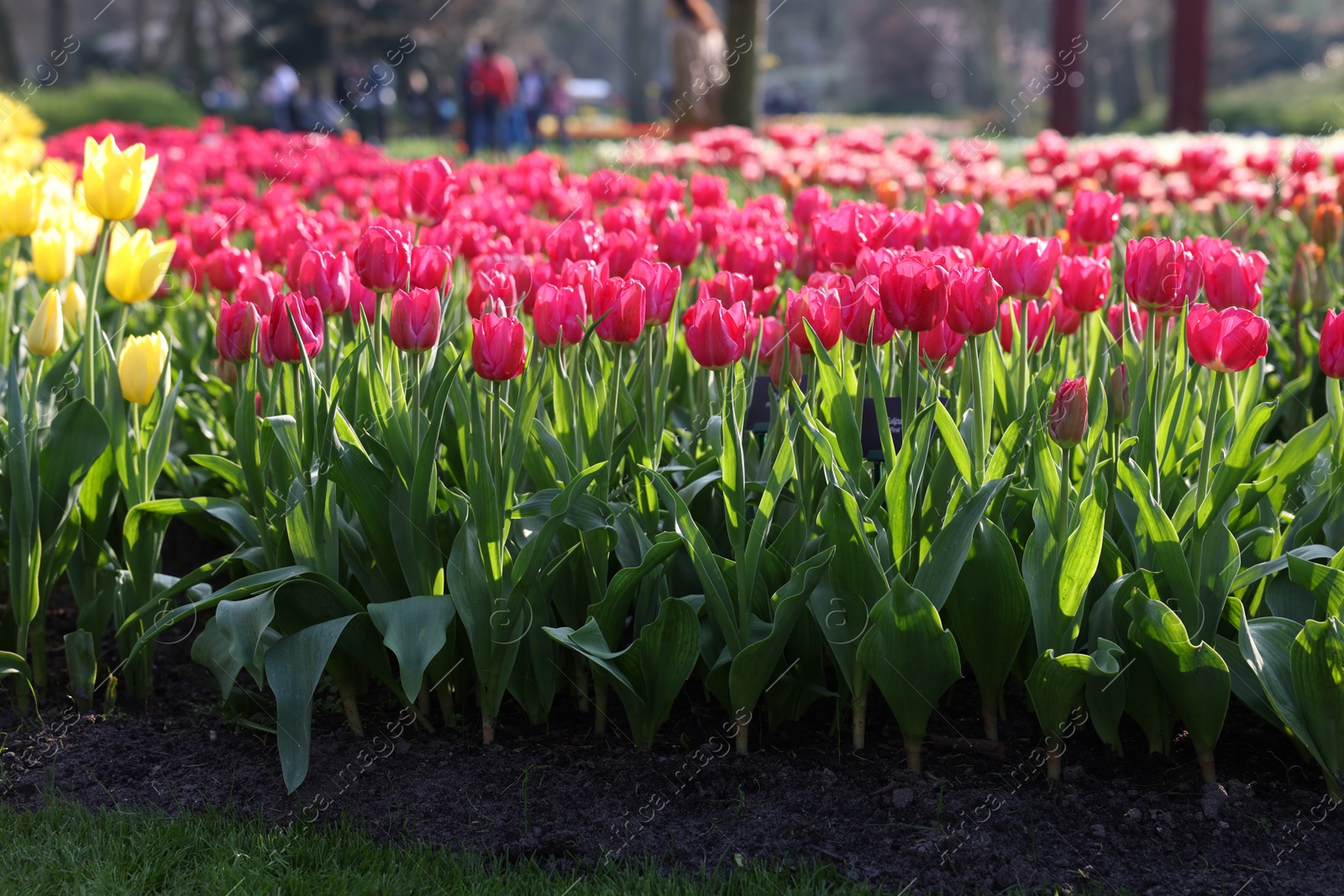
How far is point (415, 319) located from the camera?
2.29m

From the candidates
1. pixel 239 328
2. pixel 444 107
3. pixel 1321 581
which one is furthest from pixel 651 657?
pixel 444 107

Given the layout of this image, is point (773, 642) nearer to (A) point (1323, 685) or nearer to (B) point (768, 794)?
(B) point (768, 794)

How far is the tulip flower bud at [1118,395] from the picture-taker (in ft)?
7.06

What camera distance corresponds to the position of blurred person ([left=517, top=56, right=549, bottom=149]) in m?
22.3

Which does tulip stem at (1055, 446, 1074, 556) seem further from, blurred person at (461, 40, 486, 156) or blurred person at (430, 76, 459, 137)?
blurred person at (430, 76, 459, 137)

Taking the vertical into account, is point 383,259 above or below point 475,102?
below

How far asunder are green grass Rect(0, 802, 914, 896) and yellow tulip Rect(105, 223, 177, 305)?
Answer: 112 centimetres

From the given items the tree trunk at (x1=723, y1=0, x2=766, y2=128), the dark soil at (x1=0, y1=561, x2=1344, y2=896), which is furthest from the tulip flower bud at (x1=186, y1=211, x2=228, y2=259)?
the tree trunk at (x1=723, y1=0, x2=766, y2=128)

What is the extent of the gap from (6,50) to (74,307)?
92.3 ft

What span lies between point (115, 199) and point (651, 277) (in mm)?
1259

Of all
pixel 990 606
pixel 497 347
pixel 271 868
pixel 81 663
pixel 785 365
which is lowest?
pixel 271 868

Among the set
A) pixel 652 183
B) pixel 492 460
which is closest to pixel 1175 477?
pixel 492 460

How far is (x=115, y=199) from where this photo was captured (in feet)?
9.20

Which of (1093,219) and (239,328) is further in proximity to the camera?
(1093,219)
